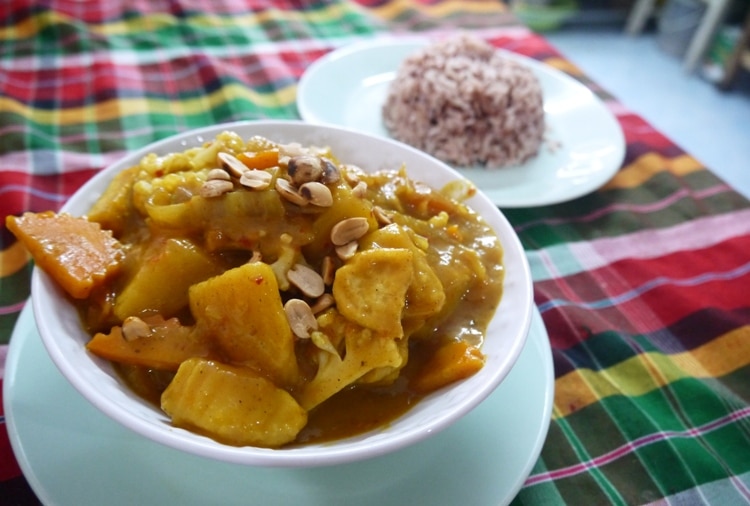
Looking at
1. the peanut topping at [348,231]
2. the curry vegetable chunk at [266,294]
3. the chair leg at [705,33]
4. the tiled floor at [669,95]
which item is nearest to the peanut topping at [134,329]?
the curry vegetable chunk at [266,294]

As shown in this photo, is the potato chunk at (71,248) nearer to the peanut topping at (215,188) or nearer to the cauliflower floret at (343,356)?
the peanut topping at (215,188)

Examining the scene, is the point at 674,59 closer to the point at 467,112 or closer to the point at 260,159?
the point at 467,112

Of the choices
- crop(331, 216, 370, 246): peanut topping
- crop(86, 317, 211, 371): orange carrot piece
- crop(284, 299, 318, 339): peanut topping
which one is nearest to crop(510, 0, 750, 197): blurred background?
crop(331, 216, 370, 246): peanut topping

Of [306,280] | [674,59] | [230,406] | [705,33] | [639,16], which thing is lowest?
[674,59]

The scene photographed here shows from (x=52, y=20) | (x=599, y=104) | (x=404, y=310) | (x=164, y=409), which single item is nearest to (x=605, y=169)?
(x=599, y=104)

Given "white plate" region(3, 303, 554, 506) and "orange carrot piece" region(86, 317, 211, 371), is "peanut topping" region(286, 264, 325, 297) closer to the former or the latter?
"orange carrot piece" region(86, 317, 211, 371)

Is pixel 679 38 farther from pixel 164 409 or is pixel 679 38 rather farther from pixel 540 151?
pixel 164 409

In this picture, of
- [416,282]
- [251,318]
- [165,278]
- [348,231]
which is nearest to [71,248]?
[165,278]
